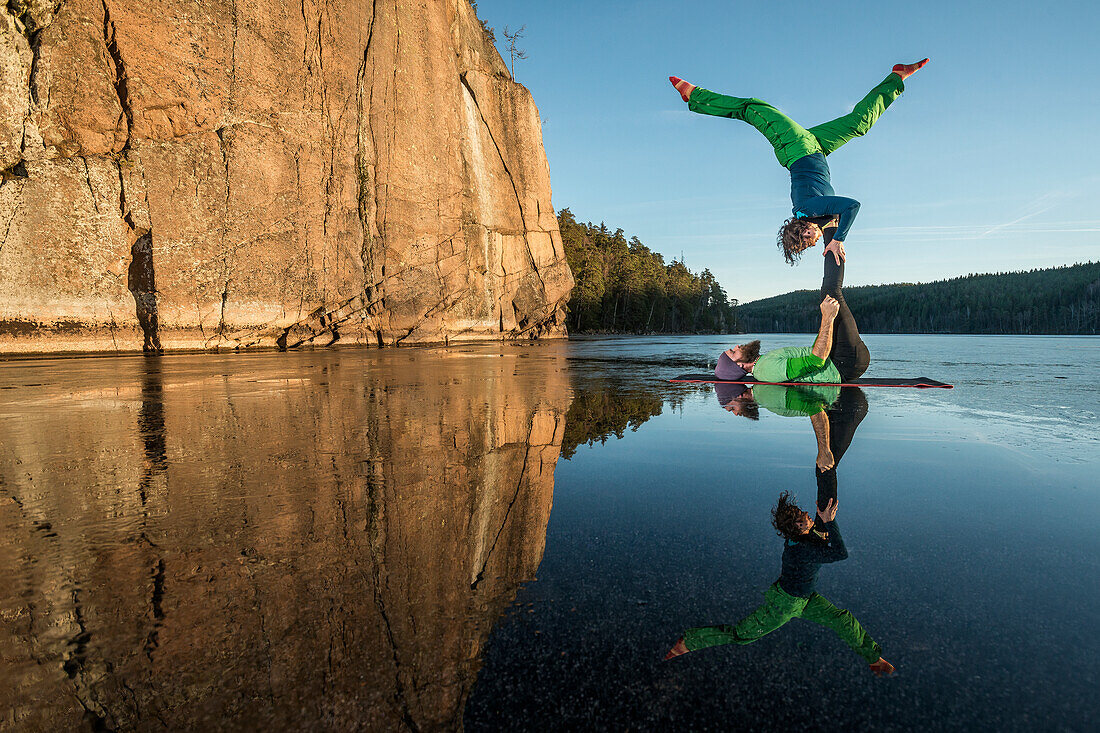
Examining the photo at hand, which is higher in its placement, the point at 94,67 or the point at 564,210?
the point at 564,210

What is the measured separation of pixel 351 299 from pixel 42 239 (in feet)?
31.7

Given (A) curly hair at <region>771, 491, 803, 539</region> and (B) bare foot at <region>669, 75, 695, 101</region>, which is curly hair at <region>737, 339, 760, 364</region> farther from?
(A) curly hair at <region>771, 491, 803, 539</region>

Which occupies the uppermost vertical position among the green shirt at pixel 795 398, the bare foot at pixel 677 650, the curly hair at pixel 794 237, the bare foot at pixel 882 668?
the curly hair at pixel 794 237

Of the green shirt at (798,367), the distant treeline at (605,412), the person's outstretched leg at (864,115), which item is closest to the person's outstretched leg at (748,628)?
the distant treeline at (605,412)

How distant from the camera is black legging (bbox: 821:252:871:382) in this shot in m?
6.39

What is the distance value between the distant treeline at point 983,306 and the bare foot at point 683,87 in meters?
89.1

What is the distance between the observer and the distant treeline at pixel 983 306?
93.7m

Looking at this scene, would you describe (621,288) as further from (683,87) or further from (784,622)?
(784,622)

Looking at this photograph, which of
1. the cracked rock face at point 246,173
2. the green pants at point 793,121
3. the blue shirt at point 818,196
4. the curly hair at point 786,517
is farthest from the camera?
the cracked rock face at point 246,173

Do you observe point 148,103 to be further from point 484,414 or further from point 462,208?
point 484,414

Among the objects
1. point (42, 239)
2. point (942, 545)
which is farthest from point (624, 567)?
point (42, 239)

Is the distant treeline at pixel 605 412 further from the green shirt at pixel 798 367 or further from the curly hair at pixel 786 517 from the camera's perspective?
the green shirt at pixel 798 367

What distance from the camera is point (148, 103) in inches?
662

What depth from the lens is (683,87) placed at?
6.56m
